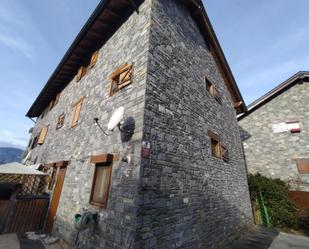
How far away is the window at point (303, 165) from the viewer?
9672mm

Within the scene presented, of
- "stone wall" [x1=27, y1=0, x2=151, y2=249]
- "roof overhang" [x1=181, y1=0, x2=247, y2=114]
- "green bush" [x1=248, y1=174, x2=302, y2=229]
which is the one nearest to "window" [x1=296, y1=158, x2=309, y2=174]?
"green bush" [x1=248, y1=174, x2=302, y2=229]

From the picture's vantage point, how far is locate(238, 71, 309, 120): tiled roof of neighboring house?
11383 millimetres

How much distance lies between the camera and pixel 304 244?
20.1ft

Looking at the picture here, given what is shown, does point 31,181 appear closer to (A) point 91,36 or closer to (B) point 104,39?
(A) point 91,36

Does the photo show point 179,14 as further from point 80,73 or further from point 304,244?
point 304,244

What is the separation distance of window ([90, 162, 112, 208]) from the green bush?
910 centimetres

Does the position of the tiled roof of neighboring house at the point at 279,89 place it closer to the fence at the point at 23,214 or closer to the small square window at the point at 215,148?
the small square window at the point at 215,148

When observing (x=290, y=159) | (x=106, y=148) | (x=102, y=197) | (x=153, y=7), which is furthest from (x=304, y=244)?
(x=153, y=7)

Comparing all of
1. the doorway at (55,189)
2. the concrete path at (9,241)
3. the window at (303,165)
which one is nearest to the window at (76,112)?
the doorway at (55,189)

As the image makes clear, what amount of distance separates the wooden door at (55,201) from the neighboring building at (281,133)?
11.3 meters

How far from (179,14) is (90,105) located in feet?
15.5

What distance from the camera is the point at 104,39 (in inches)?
288

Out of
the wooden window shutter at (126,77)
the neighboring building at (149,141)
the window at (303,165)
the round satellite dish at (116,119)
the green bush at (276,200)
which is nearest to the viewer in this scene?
the neighboring building at (149,141)

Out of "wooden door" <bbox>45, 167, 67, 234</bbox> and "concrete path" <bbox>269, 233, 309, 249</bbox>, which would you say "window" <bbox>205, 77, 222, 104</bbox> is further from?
"wooden door" <bbox>45, 167, 67, 234</bbox>
